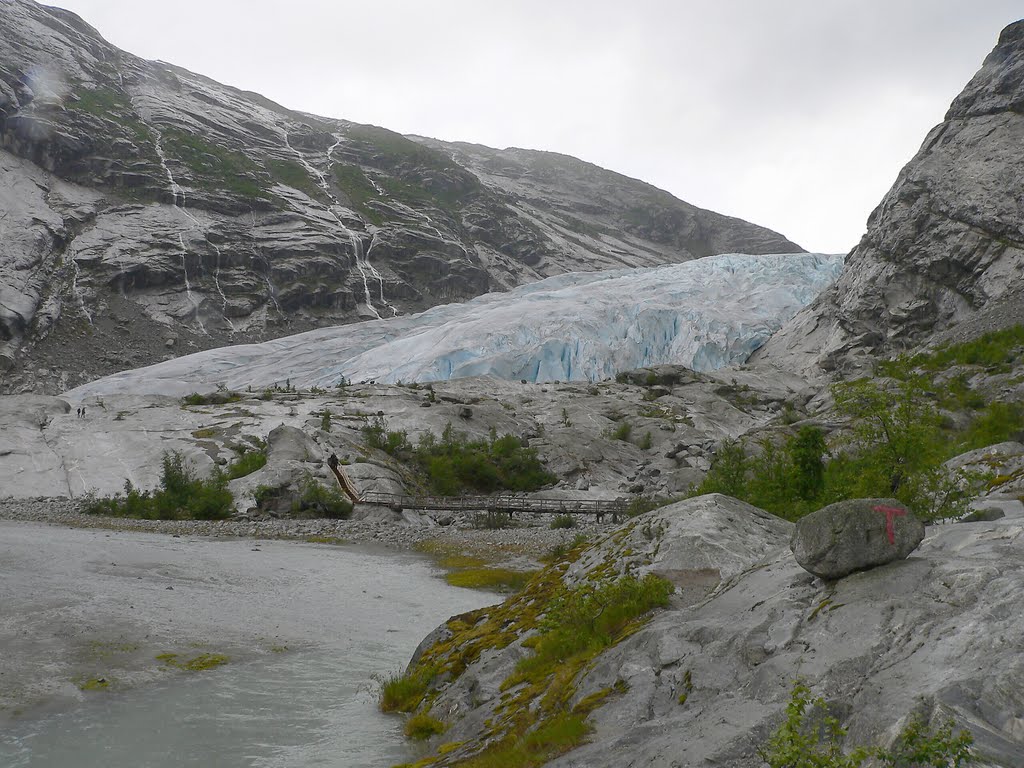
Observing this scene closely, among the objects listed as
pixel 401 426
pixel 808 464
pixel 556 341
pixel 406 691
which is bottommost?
pixel 406 691

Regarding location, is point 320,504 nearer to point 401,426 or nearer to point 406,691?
point 401,426

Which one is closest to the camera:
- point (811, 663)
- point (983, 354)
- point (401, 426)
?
point (811, 663)

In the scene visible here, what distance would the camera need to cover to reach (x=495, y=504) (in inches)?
1656

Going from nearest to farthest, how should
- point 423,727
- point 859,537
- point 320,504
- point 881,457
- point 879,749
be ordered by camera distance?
point 879,749 < point 859,537 < point 423,727 < point 881,457 < point 320,504

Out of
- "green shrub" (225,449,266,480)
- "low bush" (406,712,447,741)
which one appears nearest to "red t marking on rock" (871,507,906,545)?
"low bush" (406,712,447,741)

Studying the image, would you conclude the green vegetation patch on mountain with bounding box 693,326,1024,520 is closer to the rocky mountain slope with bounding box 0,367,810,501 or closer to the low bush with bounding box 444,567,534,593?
the low bush with bounding box 444,567,534,593

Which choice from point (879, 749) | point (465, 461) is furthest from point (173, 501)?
point (879, 749)

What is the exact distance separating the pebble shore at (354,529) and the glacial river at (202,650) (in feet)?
27.5

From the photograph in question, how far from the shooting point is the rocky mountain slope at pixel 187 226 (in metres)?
102

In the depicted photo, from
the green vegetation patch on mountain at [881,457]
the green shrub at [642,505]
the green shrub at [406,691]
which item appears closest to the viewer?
the green shrub at [406,691]

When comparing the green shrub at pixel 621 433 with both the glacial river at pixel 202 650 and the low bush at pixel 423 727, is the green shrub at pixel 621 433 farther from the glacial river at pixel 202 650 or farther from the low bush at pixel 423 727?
the low bush at pixel 423 727

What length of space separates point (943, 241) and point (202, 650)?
68.0 metres

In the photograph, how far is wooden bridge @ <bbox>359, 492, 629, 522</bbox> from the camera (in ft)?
132

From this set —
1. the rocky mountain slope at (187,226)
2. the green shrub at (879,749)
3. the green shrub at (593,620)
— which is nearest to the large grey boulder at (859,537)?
the green shrub at (879,749)
